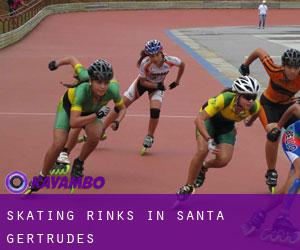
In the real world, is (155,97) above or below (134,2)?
above

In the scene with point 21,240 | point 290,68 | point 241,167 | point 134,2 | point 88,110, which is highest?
point 290,68

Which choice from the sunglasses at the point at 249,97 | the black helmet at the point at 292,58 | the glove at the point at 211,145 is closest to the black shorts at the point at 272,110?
the black helmet at the point at 292,58

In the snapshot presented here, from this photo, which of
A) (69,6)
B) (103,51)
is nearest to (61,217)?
(103,51)

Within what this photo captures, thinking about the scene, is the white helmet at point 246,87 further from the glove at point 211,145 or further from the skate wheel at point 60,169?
the skate wheel at point 60,169

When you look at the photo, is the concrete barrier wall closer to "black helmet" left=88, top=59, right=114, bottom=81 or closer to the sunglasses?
"black helmet" left=88, top=59, right=114, bottom=81

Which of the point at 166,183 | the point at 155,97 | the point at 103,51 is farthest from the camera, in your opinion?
the point at 103,51

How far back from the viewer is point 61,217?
7137 mm

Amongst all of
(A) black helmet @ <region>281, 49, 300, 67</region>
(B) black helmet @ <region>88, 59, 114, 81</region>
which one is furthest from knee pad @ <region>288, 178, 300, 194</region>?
(B) black helmet @ <region>88, 59, 114, 81</region>

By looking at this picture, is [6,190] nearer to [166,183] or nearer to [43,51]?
[166,183]

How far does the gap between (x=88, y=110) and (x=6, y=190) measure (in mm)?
1378

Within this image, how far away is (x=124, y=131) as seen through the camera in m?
12.0

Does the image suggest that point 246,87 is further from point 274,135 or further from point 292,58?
point 292,58

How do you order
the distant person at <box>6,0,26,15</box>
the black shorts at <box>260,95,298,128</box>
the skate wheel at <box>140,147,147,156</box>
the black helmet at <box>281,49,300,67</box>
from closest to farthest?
1. the black helmet at <box>281,49,300,67</box>
2. the black shorts at <box>260,95,298,128</box>
3. the skate wheel at <box>140,147,147,156</box>
4. the distant person at <box>6,0,26,15</box>

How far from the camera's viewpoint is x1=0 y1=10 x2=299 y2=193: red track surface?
9.02 meters
